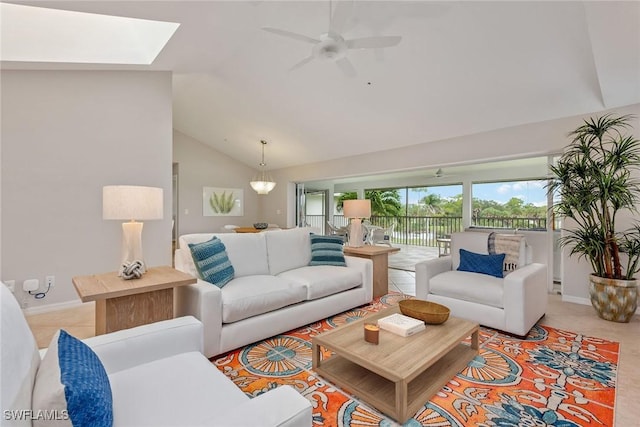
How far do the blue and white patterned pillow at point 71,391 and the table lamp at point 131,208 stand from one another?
1273 mm

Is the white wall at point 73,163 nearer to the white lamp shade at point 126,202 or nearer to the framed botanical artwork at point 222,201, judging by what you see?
the white lamp shade at point 126,202

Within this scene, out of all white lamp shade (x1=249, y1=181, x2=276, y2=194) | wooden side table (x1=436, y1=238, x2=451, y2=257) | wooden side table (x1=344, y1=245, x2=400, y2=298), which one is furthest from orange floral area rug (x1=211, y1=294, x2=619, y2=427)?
white lamp shade (x1=249, y1=181, x2=276, y2=194)

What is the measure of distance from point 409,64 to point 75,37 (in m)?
3.58

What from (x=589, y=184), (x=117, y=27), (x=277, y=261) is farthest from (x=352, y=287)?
(x=117, y=27)

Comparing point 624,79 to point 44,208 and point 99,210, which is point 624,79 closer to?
point 99,210

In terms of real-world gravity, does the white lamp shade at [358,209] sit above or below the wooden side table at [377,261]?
above

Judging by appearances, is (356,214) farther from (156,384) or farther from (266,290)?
(156,384)

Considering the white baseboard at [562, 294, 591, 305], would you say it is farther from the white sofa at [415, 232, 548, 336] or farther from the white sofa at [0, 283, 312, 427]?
the white sofa at [0, 283, 312, 427]

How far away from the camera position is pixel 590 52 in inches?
109

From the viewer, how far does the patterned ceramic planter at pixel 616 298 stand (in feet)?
9.80

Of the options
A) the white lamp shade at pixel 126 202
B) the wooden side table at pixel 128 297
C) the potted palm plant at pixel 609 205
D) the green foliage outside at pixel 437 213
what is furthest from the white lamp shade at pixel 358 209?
the green foliage outside at pixel 437 213

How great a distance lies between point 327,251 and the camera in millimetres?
3607

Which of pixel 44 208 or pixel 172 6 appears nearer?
pixel 172 6

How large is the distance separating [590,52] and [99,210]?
5.40 m
